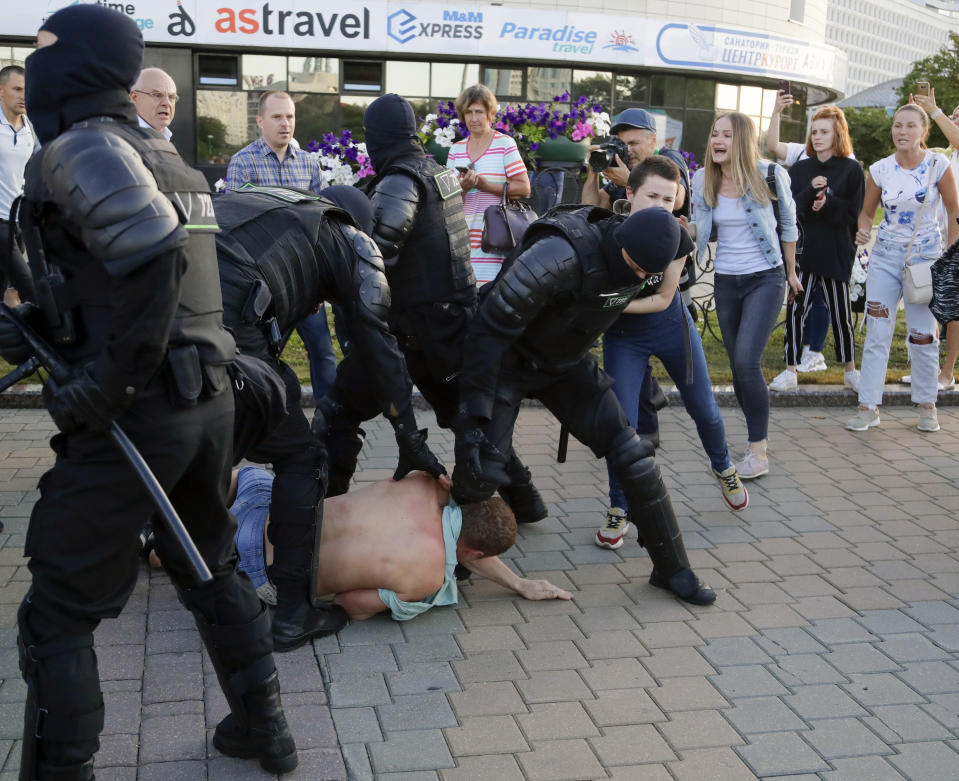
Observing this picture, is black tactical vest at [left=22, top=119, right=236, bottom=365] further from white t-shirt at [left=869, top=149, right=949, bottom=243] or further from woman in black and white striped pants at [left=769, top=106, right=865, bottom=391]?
woman in black and white striped pants at [left=769, top=106, right=865, bottom=391]

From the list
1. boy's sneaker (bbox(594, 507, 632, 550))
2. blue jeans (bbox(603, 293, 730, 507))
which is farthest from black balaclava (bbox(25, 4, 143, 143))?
boy's sneaker (bbox(594, 507, 632, 550))

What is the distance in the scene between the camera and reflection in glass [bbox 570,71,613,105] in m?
28.0

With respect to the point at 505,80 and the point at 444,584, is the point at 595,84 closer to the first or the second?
the point at 505,80

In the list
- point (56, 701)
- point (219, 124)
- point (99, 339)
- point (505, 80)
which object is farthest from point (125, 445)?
point (505, 80)

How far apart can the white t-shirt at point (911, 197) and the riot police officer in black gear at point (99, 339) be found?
5379 millimetres

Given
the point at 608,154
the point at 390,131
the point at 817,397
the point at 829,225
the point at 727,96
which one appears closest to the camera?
the point at 390,131

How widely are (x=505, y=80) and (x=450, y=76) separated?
1443 mm

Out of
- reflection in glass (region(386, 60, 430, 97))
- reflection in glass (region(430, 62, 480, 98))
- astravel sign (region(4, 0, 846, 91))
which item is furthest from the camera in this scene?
reflection in glass (region(430, 62, 480, 98))

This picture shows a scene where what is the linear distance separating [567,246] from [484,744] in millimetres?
1816

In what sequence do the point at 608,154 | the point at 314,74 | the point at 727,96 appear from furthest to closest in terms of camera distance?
1. the point at 727,96
2. the point at 314,74
3. the point at 608,154

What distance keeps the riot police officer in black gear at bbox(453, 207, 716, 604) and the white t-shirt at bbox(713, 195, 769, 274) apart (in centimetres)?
194

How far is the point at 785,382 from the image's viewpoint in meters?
8.07

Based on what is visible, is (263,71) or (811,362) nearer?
(811,362)

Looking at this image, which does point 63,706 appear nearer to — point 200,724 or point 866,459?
point 200,724
